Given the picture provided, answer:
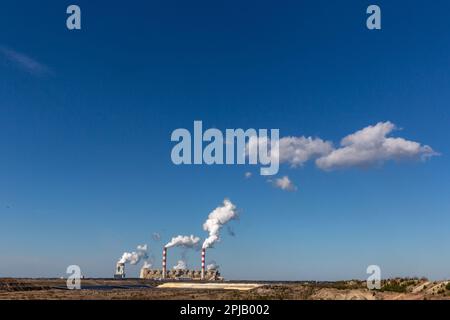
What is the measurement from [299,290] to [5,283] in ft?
311
